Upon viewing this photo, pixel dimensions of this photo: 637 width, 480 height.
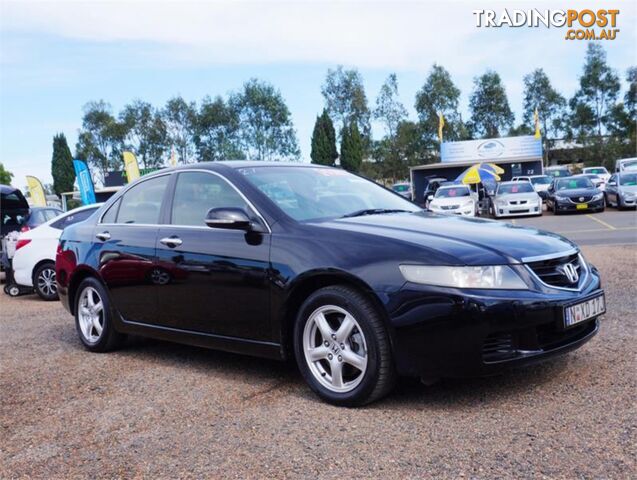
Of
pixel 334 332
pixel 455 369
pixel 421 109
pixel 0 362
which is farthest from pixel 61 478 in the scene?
pixel 421 109

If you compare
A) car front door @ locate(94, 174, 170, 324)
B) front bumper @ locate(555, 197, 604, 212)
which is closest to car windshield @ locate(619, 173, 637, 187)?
front bumper @ locate(555, 197, 604, 212)

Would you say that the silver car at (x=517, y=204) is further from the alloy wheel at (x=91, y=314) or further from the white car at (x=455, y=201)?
the alloy wheel at (x=91, y=314)

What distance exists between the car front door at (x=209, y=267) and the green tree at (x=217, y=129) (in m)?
62.6

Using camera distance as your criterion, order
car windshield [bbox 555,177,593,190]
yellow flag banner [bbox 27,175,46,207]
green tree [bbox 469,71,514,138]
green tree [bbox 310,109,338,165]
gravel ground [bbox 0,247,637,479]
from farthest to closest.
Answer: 1. green tree [bbox 469,71,514,138]
2. green tree [bbox 310,109,338,165]
3. yellow flag banner [bbox 27,175,46,207]
4. car windshield [bbox 555,177,593,190]
5. gravel ground [bbox 0,247,637,479]

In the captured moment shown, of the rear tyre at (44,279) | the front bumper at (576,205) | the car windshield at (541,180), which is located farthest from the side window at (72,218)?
the car windshield at (541,180)

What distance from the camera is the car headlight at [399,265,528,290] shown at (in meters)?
3.57

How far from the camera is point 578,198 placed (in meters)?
24.2

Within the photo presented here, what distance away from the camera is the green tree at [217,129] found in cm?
6712

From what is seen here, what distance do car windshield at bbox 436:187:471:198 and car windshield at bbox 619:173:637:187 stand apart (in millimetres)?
5754

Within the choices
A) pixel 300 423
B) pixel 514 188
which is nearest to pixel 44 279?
pixel 300 423

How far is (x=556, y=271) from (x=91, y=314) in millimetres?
4070

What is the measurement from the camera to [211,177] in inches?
195

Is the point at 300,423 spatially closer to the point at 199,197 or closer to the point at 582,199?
the point at 199,197

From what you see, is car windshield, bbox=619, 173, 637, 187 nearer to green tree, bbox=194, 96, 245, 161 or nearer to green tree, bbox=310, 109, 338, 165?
green tree, bbox=310, 109, 338, 165
